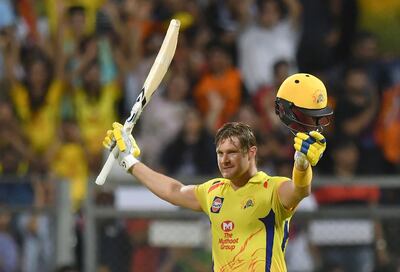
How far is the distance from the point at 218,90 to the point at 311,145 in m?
7.01

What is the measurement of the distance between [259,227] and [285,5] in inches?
284

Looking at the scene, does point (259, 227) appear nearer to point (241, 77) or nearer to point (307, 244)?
point (307, 244)

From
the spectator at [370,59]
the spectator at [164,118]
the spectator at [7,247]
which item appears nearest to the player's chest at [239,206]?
the spectator at [7,247]

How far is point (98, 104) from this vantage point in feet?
48.7

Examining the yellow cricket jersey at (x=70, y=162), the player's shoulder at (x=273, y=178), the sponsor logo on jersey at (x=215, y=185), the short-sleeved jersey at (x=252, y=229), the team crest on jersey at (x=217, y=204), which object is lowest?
the short-sleeved jersey at (x=252, y=229)

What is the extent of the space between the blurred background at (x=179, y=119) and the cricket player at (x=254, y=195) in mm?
3484

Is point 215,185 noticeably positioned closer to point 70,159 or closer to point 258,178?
point 258,178

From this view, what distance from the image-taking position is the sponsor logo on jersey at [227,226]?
8.69m

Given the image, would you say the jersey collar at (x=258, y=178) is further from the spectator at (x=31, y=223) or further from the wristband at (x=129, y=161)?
the spectator at (x=31, y=223)

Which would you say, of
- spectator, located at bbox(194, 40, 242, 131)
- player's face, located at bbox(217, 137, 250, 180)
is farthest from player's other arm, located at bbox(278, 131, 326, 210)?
spectator, located at bbox(194, 40, 242, 131)

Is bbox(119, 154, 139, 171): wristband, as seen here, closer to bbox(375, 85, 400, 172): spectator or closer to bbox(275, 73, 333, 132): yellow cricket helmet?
bbox(275, 73, 333, 132): yellow cricket helmet

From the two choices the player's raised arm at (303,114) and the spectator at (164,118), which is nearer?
the player's raised arm at (303,114)

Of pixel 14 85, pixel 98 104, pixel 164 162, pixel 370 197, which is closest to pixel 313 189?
pixel 370 197

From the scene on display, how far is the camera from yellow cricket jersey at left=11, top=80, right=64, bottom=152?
14.7 m
